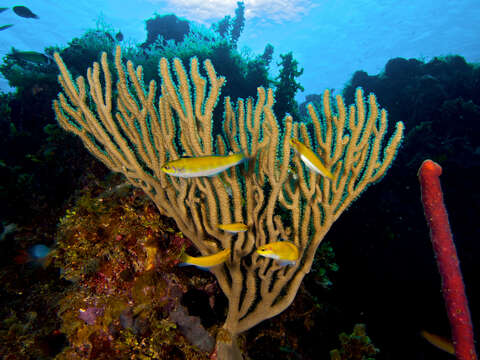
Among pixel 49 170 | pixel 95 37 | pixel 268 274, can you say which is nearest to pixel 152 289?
pixel 268 274

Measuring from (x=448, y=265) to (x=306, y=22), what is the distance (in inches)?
2247

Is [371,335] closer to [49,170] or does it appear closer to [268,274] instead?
[268,274]

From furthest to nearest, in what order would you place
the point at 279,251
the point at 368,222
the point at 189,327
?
1. the point at 368,222
2. the point at 189,327
3. the point at 279,251

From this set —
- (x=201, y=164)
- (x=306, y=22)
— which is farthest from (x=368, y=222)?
(x=306, y=22)

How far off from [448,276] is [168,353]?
270cm

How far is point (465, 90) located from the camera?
27.7 feet

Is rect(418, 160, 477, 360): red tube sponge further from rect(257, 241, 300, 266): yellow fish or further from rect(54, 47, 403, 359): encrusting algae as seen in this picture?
rect(257, 241, 300, 266): yellow fish

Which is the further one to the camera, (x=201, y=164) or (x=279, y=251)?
(x=279, y=251)

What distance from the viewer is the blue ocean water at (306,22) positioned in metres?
36.7

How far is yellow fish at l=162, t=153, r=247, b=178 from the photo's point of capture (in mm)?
1651

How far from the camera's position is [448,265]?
205 centimetres

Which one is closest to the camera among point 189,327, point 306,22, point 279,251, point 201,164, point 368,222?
point 201,164

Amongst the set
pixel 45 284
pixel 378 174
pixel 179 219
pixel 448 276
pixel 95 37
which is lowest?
pixel 45 284

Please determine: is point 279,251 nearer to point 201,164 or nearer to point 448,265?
point 201,164
